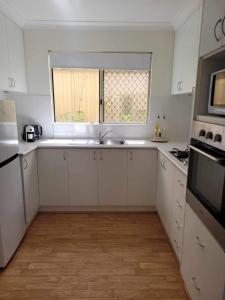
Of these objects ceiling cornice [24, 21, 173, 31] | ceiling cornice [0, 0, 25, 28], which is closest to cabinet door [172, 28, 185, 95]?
ceiling cornice [24, 21, 173, 31]

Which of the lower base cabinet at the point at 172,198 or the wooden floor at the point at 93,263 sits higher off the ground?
the lower base cabinet at the point at 172,198

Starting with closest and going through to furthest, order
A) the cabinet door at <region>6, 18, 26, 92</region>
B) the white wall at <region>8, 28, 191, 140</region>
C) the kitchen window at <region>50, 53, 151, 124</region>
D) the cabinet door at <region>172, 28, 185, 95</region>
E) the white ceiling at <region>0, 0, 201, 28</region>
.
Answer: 1. the white ceiling at <region>0, 0, 201, 28</region>
2. the cabinet door at <region>6, 18, 26, 92</region>
3. the cabinet door at <region>172, 28, 185, 95</region>
4. the white wall at <region>8, 28, 191, 140</region>
5. the kitchen window at <region>50, 53, 151, 124</region>

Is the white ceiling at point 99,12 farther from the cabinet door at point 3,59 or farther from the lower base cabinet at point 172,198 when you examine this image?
the lower base cabinet at point 172,198

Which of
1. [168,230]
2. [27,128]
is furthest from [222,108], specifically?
[27,128]

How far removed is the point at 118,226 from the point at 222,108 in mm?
1906

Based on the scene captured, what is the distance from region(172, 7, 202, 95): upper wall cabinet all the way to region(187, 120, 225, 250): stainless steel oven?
3.38 feet

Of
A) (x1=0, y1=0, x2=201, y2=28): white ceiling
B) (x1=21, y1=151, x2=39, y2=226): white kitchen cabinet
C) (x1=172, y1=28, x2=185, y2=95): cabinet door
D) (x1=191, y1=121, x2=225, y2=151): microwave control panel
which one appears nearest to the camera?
(x1=191, y1=121, x2=225, y2=151): microwave control panel

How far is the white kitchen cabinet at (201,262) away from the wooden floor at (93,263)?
301 millimetres

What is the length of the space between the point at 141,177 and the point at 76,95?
4.94ft

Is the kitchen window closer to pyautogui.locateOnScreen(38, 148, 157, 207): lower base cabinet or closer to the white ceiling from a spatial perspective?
the white ceiling

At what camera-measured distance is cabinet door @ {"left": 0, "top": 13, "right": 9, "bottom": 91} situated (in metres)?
2.20

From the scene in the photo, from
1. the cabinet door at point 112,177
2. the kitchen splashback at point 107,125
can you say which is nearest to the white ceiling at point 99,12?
the kitchen splashback at point 107,125

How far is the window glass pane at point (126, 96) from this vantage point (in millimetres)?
3059

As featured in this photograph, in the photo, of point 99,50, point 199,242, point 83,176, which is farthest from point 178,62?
point 199,242
